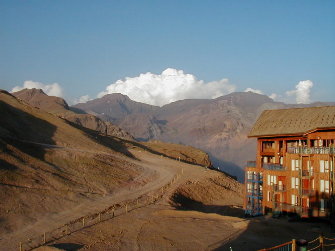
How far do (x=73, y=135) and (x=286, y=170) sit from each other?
38283 millimetres

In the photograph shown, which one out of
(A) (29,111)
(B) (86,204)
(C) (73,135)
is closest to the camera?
(B) (86,204)

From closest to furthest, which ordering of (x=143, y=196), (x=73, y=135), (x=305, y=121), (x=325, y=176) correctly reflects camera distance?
(x=325, y=176), (x=305, y=121), (x=143, y=196), (x=73, y=135)

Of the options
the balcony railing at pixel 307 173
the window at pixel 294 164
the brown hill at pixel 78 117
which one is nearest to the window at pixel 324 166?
the balcony railing at pixel 307 173

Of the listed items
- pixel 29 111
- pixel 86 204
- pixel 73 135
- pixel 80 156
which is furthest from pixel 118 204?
pixel 29 111

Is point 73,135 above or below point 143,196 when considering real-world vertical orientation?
above

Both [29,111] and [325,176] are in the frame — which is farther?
[29,111]

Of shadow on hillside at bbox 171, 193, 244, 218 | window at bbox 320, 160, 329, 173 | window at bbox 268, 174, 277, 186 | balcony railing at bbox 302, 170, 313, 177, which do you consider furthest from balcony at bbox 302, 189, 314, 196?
shadow on hillside at bbox 171, 193, 244, 218

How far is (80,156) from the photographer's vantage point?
182 feet

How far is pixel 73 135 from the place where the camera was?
67938 millimetres

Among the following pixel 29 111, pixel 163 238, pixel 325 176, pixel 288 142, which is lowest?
pixel 163 238

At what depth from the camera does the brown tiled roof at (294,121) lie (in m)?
41.7

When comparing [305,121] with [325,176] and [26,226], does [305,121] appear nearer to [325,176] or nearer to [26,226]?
[325,176]

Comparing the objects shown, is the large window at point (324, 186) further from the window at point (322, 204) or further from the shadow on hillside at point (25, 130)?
the shadow on hillside at point (25, 130)

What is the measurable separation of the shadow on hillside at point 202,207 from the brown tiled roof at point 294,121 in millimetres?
9810
